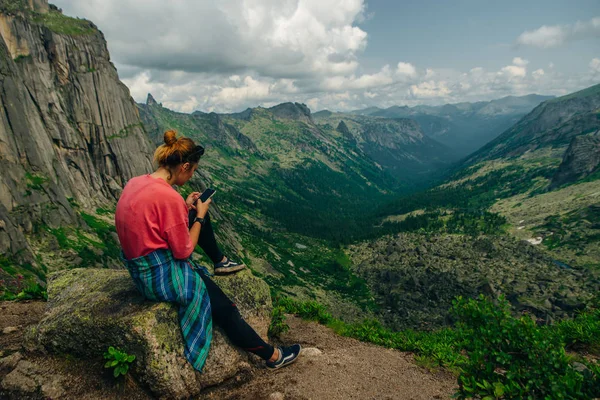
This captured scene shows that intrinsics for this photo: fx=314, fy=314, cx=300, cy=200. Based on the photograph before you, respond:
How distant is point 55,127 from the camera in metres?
79.1

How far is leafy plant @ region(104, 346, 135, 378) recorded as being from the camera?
22.5 feet

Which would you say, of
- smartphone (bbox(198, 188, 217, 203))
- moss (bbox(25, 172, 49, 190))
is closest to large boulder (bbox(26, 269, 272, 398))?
smartphone (bbox(198, 188, 217, 203))

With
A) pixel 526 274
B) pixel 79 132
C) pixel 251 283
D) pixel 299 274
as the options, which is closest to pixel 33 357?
pixel 251 283

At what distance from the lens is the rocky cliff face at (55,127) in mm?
49969

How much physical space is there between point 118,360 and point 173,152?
481cm

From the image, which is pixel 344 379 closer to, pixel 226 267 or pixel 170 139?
pixel 226 267

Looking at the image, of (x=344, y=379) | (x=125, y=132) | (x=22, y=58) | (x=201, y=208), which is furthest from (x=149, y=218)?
(x=125, y=132)

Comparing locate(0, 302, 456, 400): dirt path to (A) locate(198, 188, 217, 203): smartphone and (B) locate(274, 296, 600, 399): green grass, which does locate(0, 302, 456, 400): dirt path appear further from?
(A) locate(198, 188, 217, 203): smartphone

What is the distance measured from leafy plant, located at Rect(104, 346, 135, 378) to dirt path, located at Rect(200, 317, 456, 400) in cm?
188

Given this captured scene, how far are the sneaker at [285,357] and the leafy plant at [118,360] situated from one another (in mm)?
3389

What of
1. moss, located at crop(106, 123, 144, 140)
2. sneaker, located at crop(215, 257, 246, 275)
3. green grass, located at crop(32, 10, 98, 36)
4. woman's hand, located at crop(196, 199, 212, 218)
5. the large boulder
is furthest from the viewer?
moss, located at crop(106, 123, 144, 140)

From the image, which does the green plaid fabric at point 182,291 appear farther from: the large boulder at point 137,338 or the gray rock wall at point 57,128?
the gray rock wall at point 57,128

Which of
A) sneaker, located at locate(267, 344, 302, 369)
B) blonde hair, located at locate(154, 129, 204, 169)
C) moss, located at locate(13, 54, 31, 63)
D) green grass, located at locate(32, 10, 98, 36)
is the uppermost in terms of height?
green grass, located at locate(32, 10, 98, 36)

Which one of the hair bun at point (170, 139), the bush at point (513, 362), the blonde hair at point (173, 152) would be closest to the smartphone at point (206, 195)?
the blonde hair at point (173, 152)
